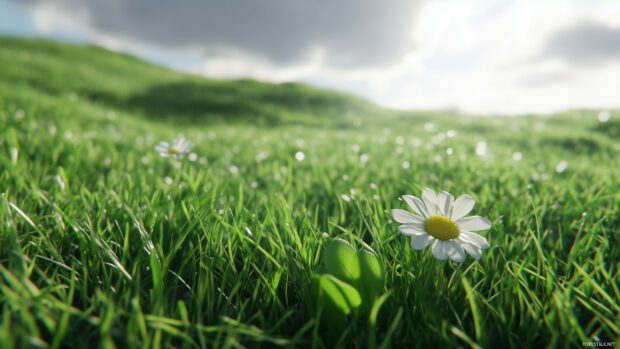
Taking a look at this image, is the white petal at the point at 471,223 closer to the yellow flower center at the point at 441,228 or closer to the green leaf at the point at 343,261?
the yellow flower center at the point at 441,228

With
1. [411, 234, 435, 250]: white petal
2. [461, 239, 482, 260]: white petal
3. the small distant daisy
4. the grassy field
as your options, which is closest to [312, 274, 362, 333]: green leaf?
the grassy field

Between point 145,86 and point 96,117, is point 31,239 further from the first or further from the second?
point 145,86

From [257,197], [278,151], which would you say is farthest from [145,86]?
[257,197]

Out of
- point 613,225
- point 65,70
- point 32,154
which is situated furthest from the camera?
point 65,70

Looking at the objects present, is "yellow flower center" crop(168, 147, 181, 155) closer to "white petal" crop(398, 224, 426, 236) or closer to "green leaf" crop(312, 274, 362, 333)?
"green leaf" crop(312, 274, 362, 333)

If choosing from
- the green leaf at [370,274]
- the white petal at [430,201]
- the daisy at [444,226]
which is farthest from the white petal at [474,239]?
the green leaf at [370,274]

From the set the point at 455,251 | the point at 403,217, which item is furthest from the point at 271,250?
the point at 455,251
